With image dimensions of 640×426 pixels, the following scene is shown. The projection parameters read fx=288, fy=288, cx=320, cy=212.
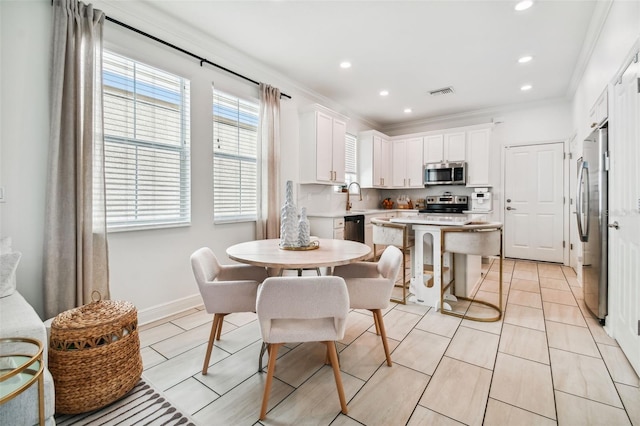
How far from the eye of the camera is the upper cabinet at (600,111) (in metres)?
2.42

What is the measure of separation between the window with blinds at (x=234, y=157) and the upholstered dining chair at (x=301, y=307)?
2118 mm

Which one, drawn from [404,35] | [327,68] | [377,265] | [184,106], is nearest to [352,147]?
[327,68]

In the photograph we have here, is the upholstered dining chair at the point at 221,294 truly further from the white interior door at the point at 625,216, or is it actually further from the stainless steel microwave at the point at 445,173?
the stainless steel microwave at the point at 445,173

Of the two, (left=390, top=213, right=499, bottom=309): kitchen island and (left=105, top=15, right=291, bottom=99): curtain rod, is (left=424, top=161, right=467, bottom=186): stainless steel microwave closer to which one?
(left=390, top=213, right=499, bottom=309): kitchen island

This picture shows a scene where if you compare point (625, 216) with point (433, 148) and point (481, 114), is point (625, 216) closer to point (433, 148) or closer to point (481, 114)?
point (433, 148)

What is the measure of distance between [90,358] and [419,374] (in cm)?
190

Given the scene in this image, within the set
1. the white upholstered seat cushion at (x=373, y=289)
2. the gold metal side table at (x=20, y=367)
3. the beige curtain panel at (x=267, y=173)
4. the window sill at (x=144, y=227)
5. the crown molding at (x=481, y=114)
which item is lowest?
the gold metal side table at (x=20, y=367)

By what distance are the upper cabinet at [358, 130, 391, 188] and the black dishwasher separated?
3.86 ft

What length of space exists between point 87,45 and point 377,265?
2764mm

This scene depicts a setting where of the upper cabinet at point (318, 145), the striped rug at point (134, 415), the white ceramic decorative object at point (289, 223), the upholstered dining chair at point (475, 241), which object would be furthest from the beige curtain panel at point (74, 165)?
the upholstered dining chair at point (475, 241)

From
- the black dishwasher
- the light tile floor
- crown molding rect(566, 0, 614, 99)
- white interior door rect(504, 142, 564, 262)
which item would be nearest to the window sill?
the light tile floor

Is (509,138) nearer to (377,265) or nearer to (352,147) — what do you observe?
(352,147)

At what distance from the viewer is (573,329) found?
248 centimetres

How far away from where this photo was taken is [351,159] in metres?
5.76
